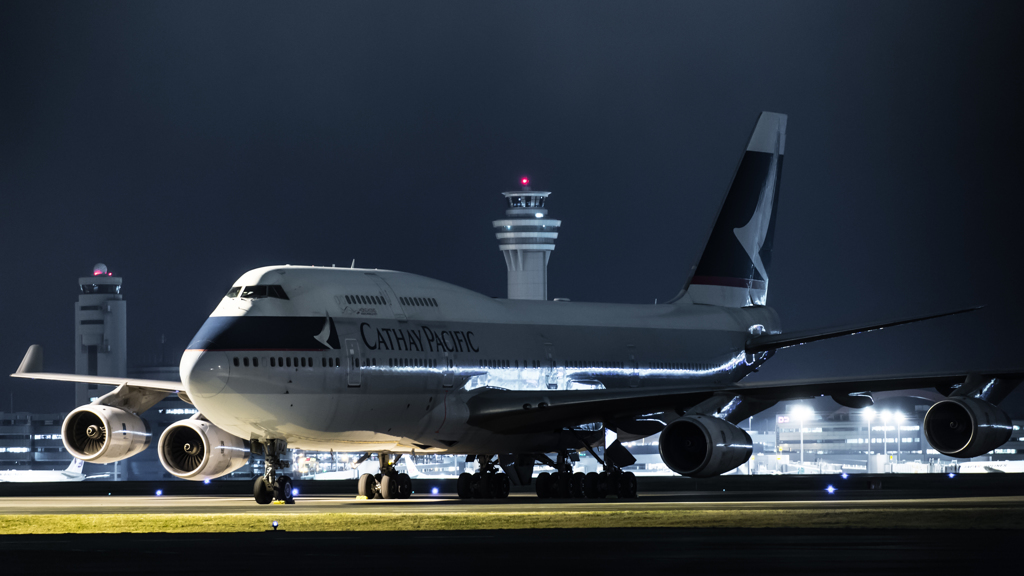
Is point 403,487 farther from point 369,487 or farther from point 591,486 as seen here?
point 591,486

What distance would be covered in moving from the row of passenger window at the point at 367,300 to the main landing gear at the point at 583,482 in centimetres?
642

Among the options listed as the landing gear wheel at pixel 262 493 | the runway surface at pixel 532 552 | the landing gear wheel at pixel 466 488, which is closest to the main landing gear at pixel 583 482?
the landing gear wheel at pixel 466 488

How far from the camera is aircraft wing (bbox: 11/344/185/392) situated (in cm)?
3369

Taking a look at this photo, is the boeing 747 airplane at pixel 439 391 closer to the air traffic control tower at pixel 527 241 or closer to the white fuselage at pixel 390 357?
the white fuselage at pixel 390 357

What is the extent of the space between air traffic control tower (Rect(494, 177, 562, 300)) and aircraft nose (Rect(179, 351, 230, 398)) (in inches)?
4930

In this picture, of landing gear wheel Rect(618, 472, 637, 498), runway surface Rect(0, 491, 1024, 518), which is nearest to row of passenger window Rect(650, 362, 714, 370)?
runway surface Rect(0, 491, 1024, 518)

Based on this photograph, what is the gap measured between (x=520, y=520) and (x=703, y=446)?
29.2 ft

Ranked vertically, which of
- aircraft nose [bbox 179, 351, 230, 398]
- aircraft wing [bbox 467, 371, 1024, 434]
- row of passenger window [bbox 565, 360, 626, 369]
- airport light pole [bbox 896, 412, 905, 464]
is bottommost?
airport light pole [bbox 896, 412, 905, 464]

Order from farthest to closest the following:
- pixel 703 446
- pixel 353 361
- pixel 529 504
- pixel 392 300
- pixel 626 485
A: pixel 626 485
pixel 392 300
pixel 703 446
pixel 529 504
pixel 353 361

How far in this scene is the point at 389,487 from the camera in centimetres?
3519

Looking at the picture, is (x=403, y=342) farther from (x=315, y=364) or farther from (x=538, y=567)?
(x=538, y=567)

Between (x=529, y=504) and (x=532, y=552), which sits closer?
(x=532, y=552)

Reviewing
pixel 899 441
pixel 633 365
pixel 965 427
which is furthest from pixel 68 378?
pixel 899 441

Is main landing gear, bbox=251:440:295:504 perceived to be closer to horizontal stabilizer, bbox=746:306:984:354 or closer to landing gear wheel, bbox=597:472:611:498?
landing gear wheel, bbox=597:472:611:498
